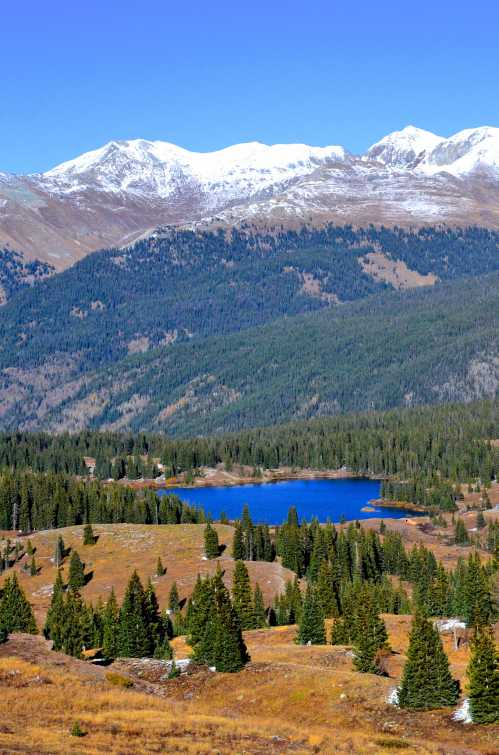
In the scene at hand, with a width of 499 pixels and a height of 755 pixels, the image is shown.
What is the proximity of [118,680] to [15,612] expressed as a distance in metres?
47.5

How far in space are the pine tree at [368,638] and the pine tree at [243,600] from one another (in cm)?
3254

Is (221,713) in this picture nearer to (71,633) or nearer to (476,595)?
(71,633)

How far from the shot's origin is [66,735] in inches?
2793

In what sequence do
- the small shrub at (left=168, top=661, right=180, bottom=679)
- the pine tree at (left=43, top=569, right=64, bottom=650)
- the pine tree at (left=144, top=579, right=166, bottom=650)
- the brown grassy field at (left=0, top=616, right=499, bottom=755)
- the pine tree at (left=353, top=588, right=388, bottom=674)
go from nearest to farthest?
1. the brown grassy field at (left=0, top=616, right=499, bottom=755)
2. the small shrub at (left=168, top=661, right=180, bottom=679)
3. the pine tree at (left=353, top=588, right=388, bottom=674)
4. the pine tree at (left=43, top=569, right=64, bottom=650)
5. the pine tree at (left=144, top=579, right=166, bottom=650)

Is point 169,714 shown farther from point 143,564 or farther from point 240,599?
point 143,564

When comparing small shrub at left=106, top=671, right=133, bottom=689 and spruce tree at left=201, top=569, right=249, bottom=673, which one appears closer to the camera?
small shrub at left=106, top=671, right=133, bottom=689

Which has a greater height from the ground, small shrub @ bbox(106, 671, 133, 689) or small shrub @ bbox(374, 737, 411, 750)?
small shrub @ bbox(106, 671, 133, 689)

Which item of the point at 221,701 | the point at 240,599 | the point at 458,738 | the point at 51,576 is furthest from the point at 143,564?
the point at 458,738

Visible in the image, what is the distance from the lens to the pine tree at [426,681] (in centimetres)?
8331

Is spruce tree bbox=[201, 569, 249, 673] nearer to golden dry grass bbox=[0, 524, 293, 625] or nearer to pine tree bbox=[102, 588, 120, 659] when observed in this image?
pine tree bbox=[102, 588, 120, 659]

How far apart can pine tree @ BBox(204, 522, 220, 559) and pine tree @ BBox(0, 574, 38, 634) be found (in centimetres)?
6167

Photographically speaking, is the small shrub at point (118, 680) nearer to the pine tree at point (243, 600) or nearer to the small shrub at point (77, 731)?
the small shrub at point (77, 731)

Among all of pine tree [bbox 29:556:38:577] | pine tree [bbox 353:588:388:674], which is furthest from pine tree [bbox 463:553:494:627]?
pine tree [bbox 29:556:38:577]

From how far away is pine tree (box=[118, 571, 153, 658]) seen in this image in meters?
114
